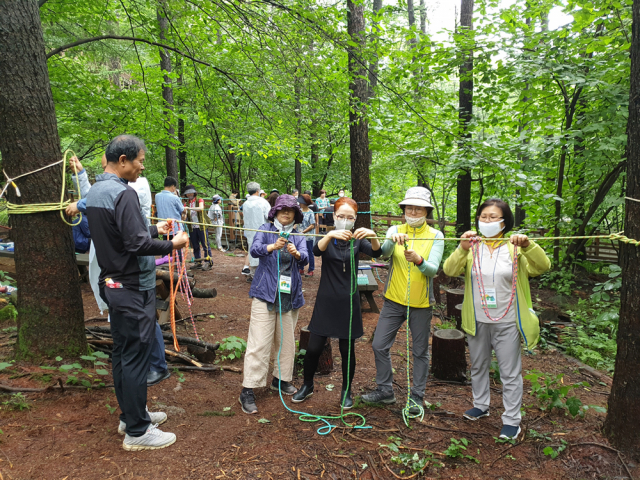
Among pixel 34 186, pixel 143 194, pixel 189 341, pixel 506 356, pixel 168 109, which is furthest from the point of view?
pixel 168 109

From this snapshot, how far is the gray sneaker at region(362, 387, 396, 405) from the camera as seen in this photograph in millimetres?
3352

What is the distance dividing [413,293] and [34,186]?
3149mm

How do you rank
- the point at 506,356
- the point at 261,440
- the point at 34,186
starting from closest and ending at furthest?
the point at 261,440, the point at 506,356, the point at 34,186

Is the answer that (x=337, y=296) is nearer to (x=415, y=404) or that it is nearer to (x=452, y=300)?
(x=415, y=404)

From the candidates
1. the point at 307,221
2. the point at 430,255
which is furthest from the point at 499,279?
the point at 307,221

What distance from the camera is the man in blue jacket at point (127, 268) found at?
7.83ft

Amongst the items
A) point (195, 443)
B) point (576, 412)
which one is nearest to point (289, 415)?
point (195, 443)

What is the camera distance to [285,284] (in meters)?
3.34

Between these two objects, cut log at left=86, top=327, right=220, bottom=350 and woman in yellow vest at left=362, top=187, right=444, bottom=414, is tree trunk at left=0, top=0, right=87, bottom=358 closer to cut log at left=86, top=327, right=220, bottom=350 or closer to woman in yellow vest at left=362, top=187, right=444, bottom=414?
cut log at left=86, top=327, right=220, bottom=350

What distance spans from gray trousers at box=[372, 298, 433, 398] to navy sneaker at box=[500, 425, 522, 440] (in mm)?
671

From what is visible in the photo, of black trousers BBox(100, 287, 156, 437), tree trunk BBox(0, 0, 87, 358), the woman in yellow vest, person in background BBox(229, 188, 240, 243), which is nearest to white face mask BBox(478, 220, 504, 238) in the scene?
the woman in yellow vest

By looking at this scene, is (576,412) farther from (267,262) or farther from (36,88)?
(36,88)

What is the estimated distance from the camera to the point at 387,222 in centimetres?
1591

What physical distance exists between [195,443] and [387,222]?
45.5 feet
